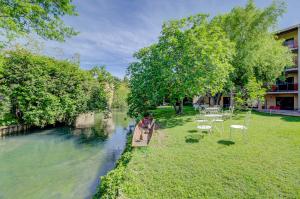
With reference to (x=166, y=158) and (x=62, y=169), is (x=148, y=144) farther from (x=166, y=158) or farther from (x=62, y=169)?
(x=62, y=169)

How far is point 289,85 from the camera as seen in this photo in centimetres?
2181

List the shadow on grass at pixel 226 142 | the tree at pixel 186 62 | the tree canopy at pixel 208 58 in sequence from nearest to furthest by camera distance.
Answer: the shadow on grass at pixel 226 142, the tree at pixel 186 62, the tree canopy at pixel 208 58

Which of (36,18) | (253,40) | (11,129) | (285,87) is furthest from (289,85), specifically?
(11,129)

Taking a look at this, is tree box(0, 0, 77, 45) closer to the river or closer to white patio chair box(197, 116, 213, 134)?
the river

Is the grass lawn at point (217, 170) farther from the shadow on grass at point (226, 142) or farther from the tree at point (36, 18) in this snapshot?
the tree at point (36, 18)

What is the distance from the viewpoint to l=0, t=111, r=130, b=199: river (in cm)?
717

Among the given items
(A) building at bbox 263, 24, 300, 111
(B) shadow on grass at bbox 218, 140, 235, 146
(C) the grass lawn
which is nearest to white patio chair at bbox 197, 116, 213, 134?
(C) the grass lawn

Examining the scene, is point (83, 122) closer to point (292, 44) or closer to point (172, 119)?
point (172, 119)

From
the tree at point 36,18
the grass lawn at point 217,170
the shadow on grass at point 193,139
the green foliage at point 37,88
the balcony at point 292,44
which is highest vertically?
the balcony at point 292,44

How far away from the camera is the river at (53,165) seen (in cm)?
717

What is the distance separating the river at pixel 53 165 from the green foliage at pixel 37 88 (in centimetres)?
284

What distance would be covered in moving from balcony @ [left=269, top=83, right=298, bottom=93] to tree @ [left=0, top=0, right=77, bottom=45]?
26.7m

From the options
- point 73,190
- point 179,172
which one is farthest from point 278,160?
point 73,190

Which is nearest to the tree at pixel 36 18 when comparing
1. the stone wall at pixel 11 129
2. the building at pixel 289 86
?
the stone wall at pixel 11 129
